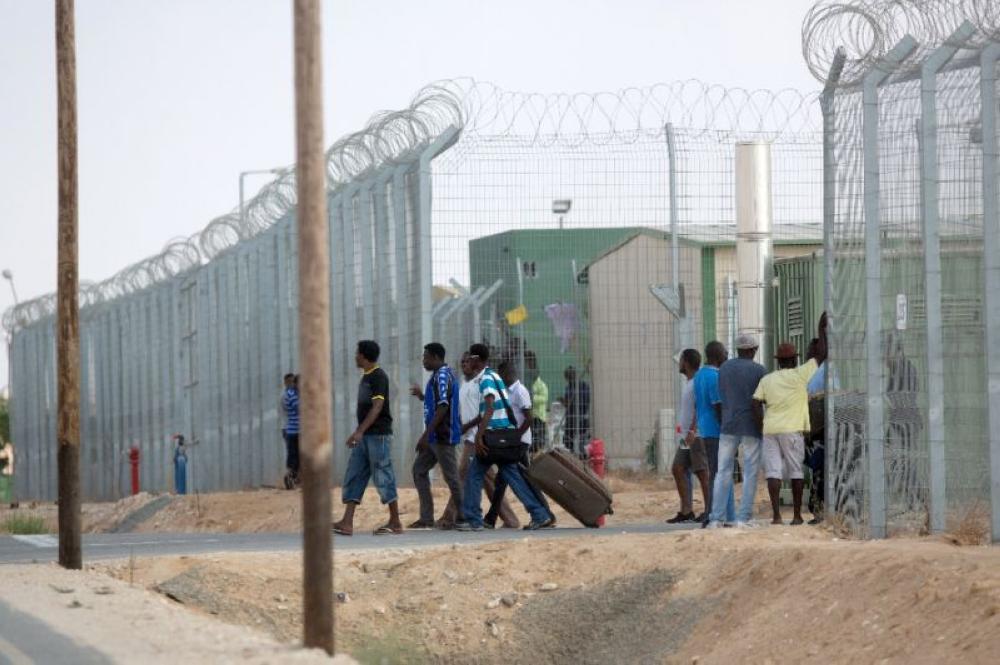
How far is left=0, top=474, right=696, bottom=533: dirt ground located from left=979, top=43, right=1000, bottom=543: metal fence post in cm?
666

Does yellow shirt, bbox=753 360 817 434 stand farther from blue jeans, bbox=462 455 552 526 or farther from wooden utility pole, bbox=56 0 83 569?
wooden utility pole, bbox=56 0 83 569

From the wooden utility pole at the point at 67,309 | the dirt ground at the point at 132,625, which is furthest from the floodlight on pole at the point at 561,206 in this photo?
the dirt ground at the point at 132,625

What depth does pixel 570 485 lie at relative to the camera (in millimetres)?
16781

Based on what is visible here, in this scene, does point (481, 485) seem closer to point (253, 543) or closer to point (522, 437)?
point (522, 437)

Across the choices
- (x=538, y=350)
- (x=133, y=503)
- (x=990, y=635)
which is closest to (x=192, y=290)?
(x=133, y=503)

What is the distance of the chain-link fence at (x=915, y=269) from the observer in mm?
11945

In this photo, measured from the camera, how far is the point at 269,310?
90.6 ft

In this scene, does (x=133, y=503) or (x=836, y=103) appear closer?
(x=836, y=103)

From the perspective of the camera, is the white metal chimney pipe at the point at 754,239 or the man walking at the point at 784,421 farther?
the white metal chimney pipe at the point at 754,239

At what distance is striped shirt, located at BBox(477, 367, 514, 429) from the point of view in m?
16.8

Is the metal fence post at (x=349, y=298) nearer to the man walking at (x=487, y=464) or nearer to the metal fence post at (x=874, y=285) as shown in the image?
the man walking at (x=487, y=464)

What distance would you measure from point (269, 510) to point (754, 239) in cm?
632

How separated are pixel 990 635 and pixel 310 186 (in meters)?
3.61

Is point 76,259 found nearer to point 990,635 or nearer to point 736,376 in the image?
point 736,376
